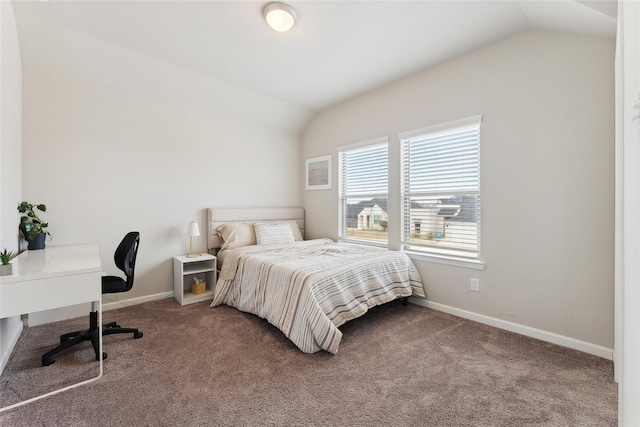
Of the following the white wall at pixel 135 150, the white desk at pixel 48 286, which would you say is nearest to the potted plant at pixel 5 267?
the white desk at pixel 48 286

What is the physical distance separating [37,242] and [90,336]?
1097 millimetres

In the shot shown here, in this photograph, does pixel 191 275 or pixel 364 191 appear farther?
pixel 364 191

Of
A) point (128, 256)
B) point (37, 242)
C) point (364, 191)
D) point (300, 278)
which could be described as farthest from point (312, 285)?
point (37, 242)

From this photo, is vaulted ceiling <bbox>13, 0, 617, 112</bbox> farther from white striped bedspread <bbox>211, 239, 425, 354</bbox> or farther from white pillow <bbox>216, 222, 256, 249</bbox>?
white striped bedspread <bbox>211, 239, 425, 354</bbox>

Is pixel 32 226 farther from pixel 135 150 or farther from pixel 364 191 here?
pixel 364 191

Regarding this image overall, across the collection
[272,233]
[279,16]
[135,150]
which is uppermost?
[279,16]

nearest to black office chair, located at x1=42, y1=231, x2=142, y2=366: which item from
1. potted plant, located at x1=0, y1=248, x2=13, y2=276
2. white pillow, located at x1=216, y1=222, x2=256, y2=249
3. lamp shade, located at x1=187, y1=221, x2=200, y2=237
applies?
potted plant, located at x1=0, y1=248, x2=13, y2=276

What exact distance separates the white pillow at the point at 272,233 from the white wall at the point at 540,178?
1.97 meters

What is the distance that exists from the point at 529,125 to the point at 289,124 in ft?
10.6

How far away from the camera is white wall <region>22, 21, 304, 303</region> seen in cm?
280

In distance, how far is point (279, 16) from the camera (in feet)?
7.29

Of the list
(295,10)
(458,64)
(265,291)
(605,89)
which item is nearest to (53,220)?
(265,291)

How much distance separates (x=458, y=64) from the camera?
2.94 metres

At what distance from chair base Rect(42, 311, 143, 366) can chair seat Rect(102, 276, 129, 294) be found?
0.19 metres
